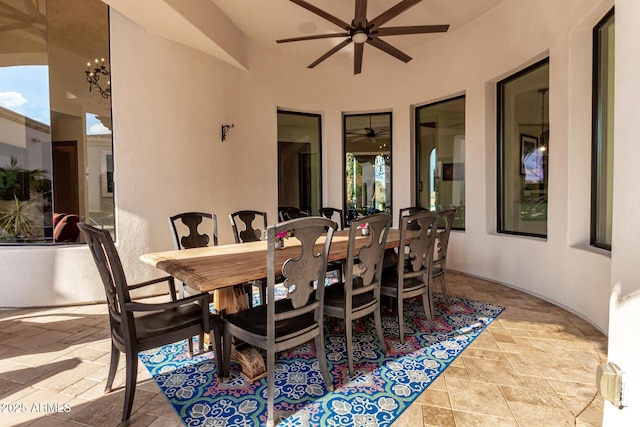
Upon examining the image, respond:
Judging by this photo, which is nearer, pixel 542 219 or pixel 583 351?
pixel 583 351

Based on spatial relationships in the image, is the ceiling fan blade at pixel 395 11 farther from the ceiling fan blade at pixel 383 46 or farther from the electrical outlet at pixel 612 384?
the electrical outlet at pixel 612 384

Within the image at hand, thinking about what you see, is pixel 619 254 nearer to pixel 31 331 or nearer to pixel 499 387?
pixel 499 387

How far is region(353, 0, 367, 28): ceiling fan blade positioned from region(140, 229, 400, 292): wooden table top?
88.2 inches

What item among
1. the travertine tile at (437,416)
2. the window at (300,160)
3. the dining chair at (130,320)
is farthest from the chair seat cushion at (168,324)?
the window at (300,160)

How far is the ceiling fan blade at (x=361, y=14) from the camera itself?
9.93 feet

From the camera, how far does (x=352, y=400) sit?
73.6 inches

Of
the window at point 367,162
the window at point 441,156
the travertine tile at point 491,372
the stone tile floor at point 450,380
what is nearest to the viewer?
the stone tile floor at point 450,380

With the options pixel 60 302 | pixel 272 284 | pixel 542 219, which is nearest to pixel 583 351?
pixel 542 219

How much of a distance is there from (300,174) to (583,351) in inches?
186

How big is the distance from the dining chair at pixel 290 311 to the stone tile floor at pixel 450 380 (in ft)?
1.76

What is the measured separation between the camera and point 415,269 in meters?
2.77

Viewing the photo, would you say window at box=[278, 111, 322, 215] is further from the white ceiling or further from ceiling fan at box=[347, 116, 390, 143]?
the white ceiling

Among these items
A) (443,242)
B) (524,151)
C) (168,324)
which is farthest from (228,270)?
(524,151)

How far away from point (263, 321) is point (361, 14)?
2.98m
